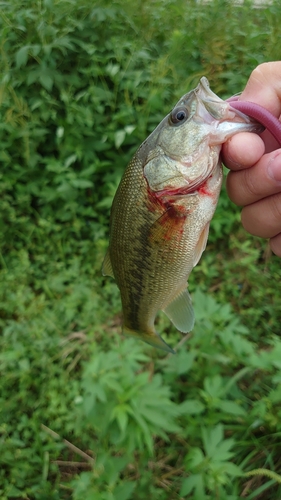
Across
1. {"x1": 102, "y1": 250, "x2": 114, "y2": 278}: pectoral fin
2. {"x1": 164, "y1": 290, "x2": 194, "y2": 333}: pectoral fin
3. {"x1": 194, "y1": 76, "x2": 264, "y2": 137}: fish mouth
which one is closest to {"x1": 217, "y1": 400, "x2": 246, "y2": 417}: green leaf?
{"x1": 164, "y1": 290, "x2": 194, "y2": 333}: pectoral fin

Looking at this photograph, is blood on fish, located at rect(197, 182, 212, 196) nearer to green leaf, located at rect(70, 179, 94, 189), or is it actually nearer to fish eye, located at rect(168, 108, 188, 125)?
fish eye, located at rect(168, 108, 188, 125)

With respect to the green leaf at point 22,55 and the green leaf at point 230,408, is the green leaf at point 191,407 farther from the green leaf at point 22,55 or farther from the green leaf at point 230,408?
the green leaf at point 22,55

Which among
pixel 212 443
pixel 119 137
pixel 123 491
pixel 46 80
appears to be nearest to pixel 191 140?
pixel 212 443

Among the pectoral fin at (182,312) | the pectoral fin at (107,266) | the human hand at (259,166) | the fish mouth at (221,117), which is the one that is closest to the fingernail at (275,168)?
the human hand at (259,166)

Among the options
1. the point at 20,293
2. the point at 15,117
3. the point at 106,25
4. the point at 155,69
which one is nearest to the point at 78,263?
the point at 20,293

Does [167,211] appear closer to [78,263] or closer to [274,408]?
[274,408]
